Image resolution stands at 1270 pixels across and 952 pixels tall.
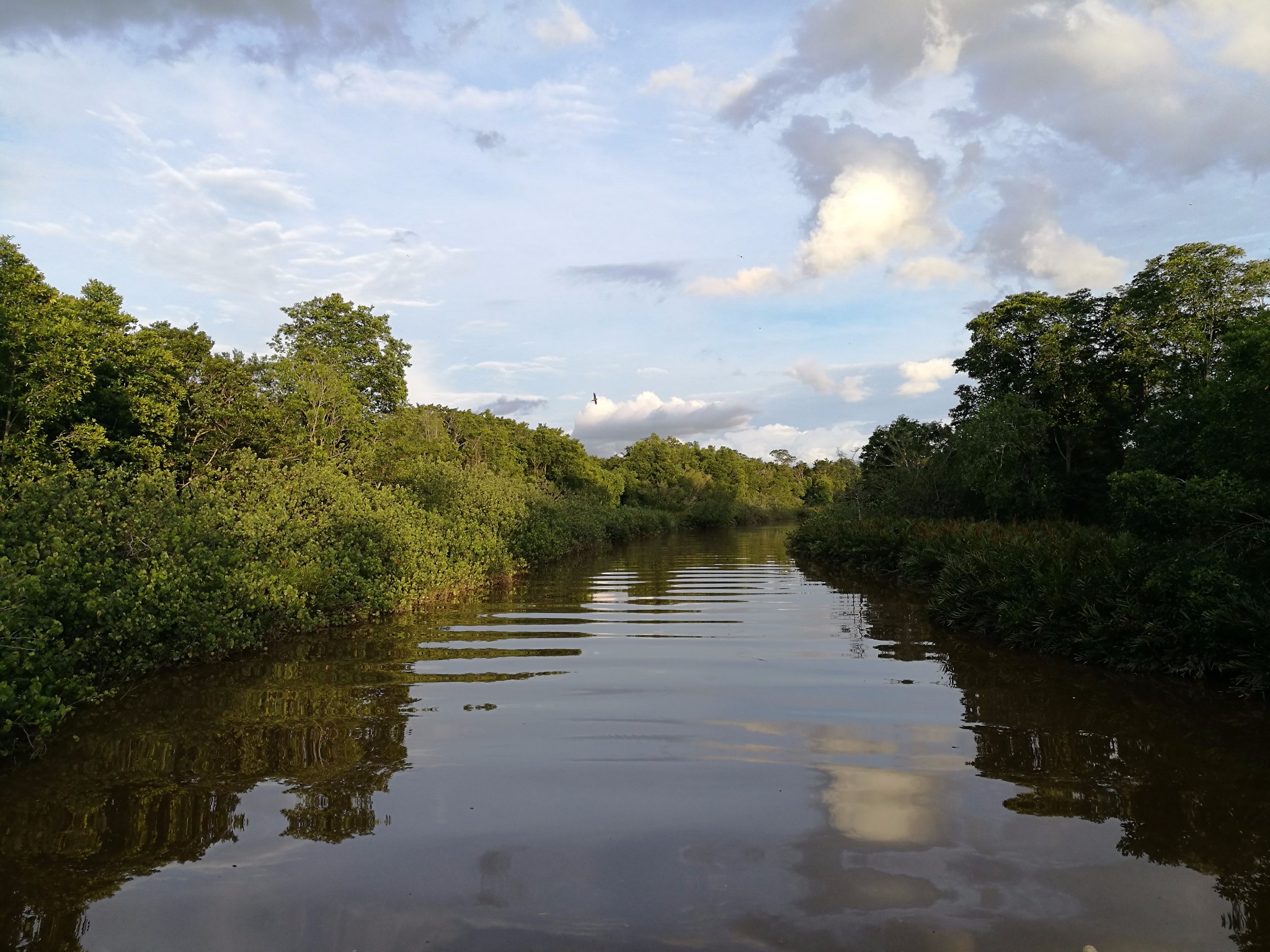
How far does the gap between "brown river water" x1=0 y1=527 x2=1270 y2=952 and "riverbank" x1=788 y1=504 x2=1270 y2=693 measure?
433mm

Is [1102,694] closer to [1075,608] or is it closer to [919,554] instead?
[1075,608]

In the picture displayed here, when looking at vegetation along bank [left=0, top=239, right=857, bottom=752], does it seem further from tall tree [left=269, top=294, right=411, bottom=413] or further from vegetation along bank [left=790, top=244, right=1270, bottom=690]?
vegetation along bank [left=790, top=244, right=1270, bottom=690]

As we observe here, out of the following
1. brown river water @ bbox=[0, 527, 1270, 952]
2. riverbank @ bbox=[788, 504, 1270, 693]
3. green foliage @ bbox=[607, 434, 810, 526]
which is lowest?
brown river water @ bbox=[0, 527, 1270, 952]

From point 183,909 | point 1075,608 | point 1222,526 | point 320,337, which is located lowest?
point 183,909

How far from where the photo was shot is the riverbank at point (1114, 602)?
28.6 ft

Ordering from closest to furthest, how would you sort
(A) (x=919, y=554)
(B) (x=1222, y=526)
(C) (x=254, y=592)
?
1. (B) (x=1222, y=526)
2. (C) (x=254, y=592)
3. (A) (x=919, y=554)

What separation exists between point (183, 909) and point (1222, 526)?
34.9 feet

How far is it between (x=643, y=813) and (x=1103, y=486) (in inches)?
1172

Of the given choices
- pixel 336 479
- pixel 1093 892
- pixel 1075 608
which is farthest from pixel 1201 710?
pixel 336 479

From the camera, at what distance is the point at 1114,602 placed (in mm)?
10336

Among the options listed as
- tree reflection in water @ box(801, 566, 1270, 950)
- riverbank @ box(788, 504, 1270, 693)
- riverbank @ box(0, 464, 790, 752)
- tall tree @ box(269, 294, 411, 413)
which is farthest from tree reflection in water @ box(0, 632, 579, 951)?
tall tree @ box(269, 294, 411, 413)

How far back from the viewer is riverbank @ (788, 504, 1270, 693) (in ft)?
28.6

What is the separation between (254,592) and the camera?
1075cm

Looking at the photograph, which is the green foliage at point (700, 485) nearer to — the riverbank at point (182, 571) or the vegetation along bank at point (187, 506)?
the vegetation along bank at point (187, 506)
